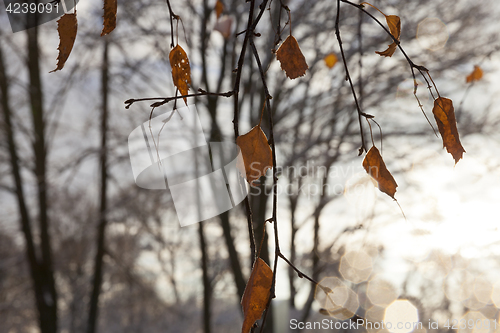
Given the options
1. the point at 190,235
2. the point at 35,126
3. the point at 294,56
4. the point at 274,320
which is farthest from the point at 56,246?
the point at 294,56

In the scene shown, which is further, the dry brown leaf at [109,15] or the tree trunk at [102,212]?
the tree trunk at [102,212]

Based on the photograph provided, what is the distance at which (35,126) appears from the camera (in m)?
4.60

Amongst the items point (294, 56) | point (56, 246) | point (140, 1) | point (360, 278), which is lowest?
point (360, 278)

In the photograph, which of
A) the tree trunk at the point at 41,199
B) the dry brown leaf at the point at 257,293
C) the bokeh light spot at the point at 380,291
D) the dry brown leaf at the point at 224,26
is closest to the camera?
the dry brown leaf at the point at 257,293

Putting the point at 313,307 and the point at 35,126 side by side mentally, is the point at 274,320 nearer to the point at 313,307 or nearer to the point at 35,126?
the point at 313,307

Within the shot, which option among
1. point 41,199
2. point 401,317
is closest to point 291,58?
point 401,317

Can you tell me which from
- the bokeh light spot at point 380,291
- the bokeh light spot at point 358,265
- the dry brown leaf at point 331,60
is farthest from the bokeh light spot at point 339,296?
the dry brown leaf at point 331,60

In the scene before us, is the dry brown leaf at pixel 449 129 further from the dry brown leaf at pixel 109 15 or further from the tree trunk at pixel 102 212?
the tree trunk at pixel 102 212

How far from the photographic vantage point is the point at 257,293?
43 cm

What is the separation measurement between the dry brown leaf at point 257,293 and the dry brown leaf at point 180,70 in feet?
0.92

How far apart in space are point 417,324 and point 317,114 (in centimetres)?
208

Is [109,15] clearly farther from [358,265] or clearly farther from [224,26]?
[358,265]

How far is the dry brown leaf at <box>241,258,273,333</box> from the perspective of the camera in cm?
43

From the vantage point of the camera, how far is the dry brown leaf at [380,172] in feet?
1.54
